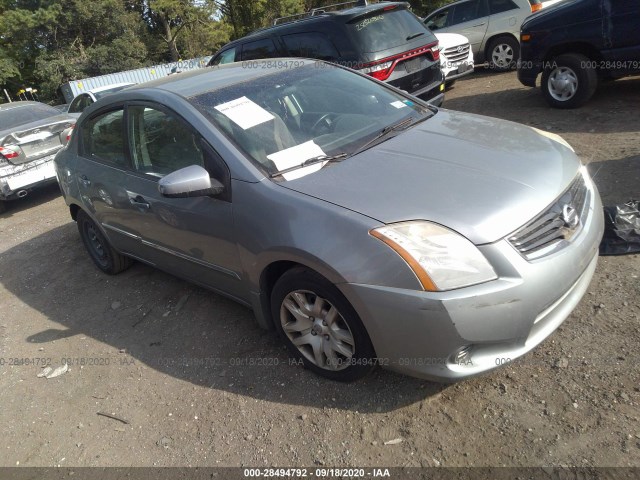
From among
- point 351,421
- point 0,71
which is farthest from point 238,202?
point 0,71

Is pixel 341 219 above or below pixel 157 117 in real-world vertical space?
below

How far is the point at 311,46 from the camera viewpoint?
693cm

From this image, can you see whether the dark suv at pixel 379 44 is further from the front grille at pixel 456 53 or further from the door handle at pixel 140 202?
the door handle at pixel 140 202

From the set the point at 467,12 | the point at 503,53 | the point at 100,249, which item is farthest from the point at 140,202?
the point at 467,12

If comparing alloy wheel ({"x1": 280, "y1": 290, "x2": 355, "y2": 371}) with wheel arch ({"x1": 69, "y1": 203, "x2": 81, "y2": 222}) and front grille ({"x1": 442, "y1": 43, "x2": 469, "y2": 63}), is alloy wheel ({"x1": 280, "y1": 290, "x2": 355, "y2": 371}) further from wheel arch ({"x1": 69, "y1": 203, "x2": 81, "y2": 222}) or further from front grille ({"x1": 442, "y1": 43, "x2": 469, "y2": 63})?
front grille ({"x1": 442, "y1": 43, "x2": 469, "y2": 63})

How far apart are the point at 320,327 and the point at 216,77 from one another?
1.97 metres

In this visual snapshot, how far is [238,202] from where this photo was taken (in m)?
2.77

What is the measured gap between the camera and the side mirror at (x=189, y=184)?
2.74m

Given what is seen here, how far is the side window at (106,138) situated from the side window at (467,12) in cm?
839

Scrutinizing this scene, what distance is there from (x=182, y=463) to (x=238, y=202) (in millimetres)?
1390

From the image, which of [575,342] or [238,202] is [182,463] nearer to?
[238,202]

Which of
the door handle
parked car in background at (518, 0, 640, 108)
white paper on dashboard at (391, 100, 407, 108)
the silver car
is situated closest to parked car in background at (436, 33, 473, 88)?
parked car in background at (518, 0, 640, 108)

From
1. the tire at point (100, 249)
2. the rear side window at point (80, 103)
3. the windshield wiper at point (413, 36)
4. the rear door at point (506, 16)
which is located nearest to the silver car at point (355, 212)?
the tire at point (100, 249)

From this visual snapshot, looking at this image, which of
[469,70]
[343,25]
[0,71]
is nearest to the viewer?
[343,25]
